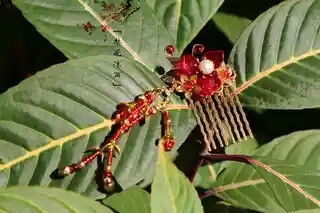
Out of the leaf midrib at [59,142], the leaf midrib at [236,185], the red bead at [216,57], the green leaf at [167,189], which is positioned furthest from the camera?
the leaf midrib at [236,185]

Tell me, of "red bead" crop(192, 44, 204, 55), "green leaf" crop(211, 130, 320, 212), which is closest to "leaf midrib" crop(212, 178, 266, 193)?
"green leaf" crop(211, 130, 320, 212)

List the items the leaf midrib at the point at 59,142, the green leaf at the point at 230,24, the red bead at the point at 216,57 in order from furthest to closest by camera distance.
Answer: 1. the green leaf at the point at 230,24
2. the red bead at the point at 216,57
3. the leaf midrib at the point at 59,142

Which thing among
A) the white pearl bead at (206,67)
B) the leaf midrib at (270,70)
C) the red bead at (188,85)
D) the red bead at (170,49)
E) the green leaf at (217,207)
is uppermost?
the red bead at (170,49)

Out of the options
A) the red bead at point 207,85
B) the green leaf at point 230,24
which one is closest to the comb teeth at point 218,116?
the red bead at point 207,85

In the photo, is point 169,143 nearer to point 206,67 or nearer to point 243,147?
point 206,67

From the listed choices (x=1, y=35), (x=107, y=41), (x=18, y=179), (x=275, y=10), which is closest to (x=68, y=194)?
(x=18, y=179)

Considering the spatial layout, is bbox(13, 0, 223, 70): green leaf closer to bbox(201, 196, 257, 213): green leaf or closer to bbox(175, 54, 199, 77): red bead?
bbox(175, 54, 199, 77): red bead

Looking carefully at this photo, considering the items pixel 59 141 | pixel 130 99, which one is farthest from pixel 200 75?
pixel 59 141

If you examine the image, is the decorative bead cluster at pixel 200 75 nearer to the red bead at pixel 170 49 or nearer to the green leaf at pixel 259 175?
the red bead at pixel 170 49

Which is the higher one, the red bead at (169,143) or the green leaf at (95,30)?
the green leaf at (95,30)
